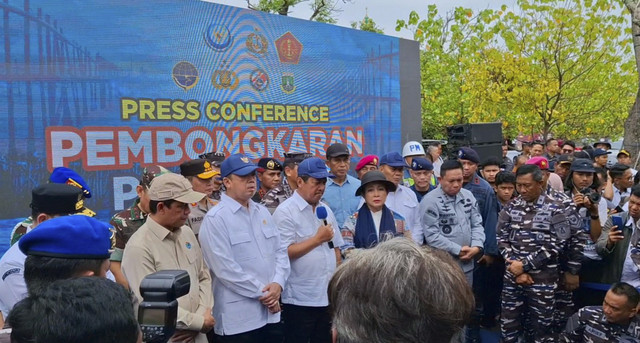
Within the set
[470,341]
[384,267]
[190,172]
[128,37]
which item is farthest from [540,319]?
→ [128,37]

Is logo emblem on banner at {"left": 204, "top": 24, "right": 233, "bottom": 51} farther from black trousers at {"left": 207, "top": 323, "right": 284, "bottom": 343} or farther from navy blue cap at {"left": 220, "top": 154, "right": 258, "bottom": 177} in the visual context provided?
black trousers at {"left": 207, "top": 323, "right": 284, "bottom": 343}

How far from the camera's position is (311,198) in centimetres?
432

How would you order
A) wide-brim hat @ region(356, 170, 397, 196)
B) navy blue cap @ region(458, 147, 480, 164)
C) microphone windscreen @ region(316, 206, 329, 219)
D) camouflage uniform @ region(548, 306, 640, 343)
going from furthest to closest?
navy blue cap @ region(458, 147, 480, 164)
wide-brim hat @ region(356, 170, 397, 196)
microphone windscreen @ region(316, 206, 329, 219)
camouflage uniform @ region(548, 306, 640, 343)

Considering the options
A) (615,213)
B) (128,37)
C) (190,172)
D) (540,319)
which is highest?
(128,37)

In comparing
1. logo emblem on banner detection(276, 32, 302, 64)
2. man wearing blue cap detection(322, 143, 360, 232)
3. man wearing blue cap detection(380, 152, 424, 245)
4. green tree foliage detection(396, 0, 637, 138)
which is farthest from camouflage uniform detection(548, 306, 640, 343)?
green tree foliage detection(396, 0, 637, 138)

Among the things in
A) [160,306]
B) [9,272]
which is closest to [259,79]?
[9,272]

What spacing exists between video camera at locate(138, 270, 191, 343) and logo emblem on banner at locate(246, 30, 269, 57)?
671cm

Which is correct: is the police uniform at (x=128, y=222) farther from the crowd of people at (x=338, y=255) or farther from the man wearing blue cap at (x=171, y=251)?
the man wearing blue cap at (x=171, y=251)

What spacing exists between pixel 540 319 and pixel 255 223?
110 inches

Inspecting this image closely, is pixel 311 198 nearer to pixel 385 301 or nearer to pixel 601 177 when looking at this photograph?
pixel 385 301

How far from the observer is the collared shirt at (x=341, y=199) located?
17.9 ft

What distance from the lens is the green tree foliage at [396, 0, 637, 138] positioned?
16.6 metres

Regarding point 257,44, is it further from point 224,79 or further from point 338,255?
point 338,255

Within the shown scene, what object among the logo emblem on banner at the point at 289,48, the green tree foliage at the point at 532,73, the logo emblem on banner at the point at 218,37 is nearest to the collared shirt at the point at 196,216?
the logo emblem on banner at the point at 218,37
